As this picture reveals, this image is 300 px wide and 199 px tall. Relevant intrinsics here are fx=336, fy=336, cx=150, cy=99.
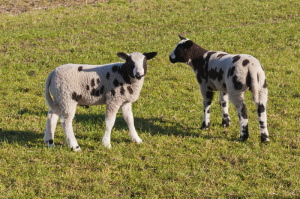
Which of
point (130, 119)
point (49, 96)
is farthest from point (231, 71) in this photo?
point (49, 96)

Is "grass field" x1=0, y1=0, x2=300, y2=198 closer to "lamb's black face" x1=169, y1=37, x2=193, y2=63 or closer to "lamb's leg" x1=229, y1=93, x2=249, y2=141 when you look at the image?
"lamb's leg" x1=229, y1=93, x2=249, y2=141

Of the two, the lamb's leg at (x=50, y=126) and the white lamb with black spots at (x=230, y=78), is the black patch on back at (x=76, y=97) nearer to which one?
the lamb's leg at (x=50, y=126)

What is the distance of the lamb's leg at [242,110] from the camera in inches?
332

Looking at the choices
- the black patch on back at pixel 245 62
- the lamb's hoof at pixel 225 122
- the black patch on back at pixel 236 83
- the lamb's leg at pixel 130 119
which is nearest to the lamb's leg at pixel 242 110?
the black patch on back at pixel 236 83

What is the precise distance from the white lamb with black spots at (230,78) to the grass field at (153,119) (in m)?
0.62

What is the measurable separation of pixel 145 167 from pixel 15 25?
16.7m

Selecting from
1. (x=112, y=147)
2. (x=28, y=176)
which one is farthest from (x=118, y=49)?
(x=28, y=176)

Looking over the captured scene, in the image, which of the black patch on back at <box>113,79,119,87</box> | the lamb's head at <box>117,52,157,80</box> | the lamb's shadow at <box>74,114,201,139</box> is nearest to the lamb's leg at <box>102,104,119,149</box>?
the black patch on back at <box>113,79,119,87</box>

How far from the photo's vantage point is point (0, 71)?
14.6 metres

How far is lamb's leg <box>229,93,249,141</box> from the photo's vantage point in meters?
8.43

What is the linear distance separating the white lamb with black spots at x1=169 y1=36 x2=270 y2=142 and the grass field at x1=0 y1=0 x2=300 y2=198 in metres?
0.62

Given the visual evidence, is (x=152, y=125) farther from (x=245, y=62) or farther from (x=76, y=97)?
(x=245, y=62)

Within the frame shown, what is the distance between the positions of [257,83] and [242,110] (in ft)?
2.70

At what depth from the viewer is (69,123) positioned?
816 cm
